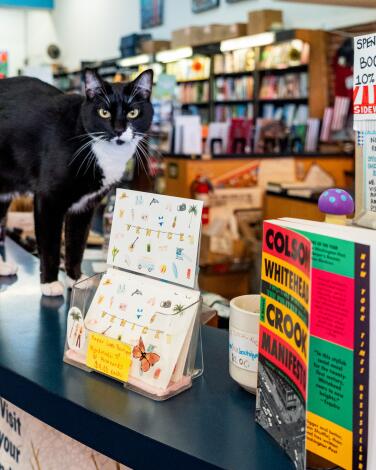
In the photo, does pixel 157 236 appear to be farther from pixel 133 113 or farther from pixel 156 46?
pixel 156 46

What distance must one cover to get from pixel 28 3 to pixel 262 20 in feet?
30.2

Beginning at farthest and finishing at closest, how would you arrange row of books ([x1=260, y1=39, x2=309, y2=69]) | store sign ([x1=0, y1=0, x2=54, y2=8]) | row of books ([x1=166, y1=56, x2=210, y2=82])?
1. store sign ([x1=0, y1=0, x2=54, y2=8])
2. row of books ([x1=166, y1=56, x2=210, y2=82])
3. row of books ([x1=260, y1=39, x2=309, y2=69])

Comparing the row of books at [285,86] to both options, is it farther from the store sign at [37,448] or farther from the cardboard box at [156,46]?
the store sign at [37,448]

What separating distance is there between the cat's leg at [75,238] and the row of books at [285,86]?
7438 mm

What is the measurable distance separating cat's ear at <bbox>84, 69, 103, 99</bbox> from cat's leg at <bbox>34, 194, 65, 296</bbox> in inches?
11.2

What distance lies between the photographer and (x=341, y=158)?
6.68 meters

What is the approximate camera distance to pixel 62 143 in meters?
1.67

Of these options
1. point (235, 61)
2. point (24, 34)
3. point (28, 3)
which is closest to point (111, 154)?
point (235, 61)

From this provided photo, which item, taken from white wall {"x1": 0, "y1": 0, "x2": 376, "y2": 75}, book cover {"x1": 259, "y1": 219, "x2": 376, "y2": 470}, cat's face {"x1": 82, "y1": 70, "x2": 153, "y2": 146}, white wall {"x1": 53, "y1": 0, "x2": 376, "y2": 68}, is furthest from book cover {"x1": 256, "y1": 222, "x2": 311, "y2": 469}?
white wall {"x1": 53, "y1": 0, "x2": 376, "y2": 68}

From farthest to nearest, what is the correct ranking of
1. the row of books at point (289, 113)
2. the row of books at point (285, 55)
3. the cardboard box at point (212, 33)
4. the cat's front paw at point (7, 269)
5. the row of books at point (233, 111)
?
the row of books at point (233, 111) → the cardboard box at point (212, 33) → the row of books at point (289, 113) → the row of books at point (285, 55) → the cat's front paw at point (7, 269)

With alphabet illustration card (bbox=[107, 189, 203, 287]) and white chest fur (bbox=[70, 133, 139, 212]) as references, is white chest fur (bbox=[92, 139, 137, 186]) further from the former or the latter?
alphabet illustration card (bbox=[107, 189, 203, 287])

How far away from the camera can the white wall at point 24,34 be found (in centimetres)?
1702

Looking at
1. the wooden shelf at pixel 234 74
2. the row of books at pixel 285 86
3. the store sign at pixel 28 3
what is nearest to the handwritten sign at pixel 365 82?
the row of books at pixel 285 86

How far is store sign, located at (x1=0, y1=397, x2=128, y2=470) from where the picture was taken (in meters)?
1.30
